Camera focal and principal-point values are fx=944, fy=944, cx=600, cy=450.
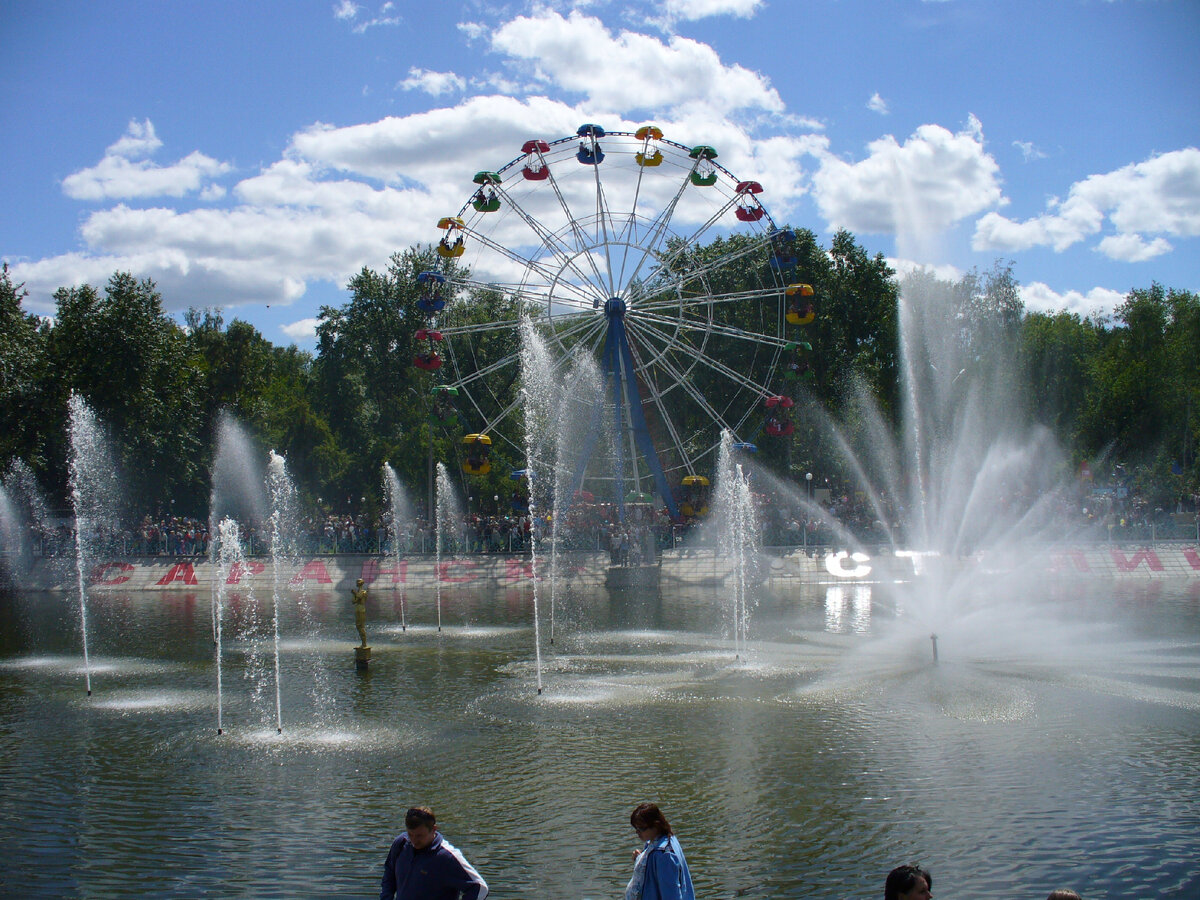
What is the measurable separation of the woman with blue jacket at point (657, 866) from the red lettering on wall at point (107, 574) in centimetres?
3747

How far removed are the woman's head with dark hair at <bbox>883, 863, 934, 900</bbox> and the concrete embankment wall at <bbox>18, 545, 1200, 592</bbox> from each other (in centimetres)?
3127

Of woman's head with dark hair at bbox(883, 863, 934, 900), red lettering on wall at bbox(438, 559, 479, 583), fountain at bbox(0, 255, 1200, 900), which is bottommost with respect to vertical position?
fountain at bbox(0, 255, 1200, 900)

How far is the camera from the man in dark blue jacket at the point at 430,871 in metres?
5.72

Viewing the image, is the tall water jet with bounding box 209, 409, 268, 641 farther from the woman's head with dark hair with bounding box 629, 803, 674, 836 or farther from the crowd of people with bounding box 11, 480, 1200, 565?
the woman's head with dark hair with bounding box 629, 803, 674, 836

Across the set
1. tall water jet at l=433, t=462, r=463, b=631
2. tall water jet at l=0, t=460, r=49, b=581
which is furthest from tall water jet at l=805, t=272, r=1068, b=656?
tall water jet at l=0, t=460, r=49, b=581

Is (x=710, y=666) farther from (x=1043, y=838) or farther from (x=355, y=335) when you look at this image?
(x=355, y=335)

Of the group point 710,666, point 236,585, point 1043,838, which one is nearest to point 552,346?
point 236,585

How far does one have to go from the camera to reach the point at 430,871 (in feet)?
18.8

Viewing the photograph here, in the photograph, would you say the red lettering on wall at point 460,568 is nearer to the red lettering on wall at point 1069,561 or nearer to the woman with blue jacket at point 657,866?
the red lettering on wall at point 1069,561

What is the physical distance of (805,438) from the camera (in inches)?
2130

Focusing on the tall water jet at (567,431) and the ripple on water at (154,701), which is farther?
the tall water jet at (567,431)

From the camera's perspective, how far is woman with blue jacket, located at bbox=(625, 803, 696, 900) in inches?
215

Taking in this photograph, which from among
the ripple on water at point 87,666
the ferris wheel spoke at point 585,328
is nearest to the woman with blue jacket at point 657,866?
the ripple on water at point 87,666

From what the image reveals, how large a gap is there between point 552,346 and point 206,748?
28660 millimetres
